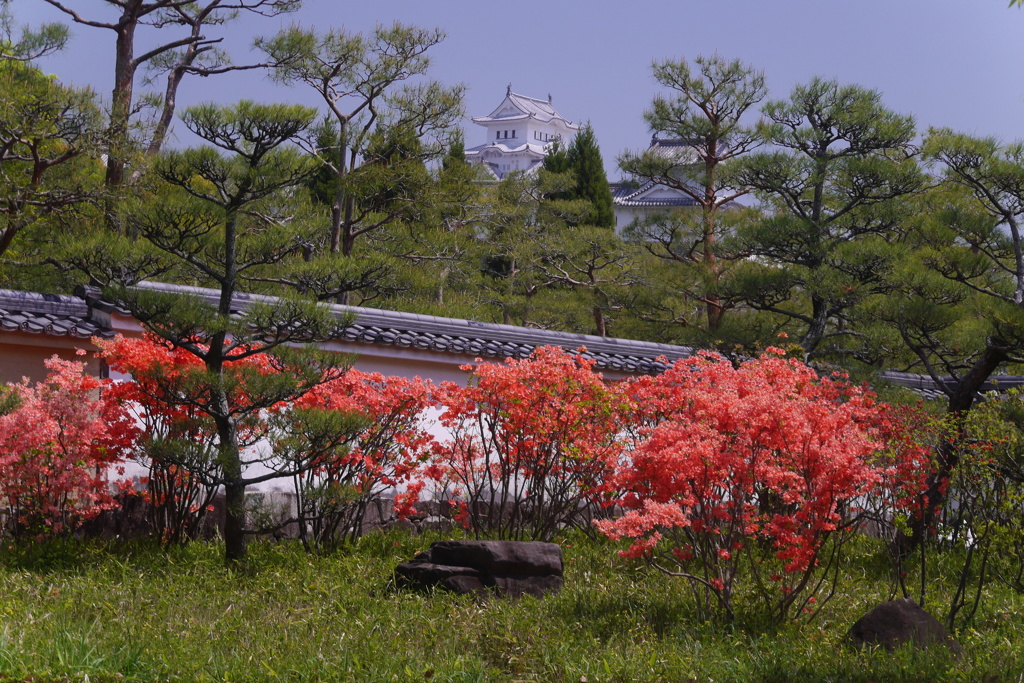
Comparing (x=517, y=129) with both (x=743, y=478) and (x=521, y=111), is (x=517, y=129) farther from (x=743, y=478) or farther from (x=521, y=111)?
(x=743, y=478)

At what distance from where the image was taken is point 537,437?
23.6 ft

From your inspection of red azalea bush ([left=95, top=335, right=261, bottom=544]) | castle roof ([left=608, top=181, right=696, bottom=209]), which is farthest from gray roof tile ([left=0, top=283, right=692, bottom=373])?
castle roof ([left=608, top=181, right=696, bottom=209])

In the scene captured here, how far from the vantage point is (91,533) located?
6.92m

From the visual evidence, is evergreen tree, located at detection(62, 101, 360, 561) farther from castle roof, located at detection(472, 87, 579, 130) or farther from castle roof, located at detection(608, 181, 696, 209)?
castle roof, located at detection(472, 87, 579, 130)

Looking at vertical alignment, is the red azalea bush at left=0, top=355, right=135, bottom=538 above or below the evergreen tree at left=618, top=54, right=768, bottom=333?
below

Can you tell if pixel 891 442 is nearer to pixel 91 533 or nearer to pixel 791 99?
pixel 91 533

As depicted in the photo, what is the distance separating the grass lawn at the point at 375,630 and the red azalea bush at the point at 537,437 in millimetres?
794

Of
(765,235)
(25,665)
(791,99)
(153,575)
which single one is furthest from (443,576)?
(791,99)

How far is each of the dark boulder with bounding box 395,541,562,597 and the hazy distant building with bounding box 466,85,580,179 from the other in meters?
49.1

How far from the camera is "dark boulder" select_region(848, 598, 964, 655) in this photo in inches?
197

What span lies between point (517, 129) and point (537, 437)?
172 ft

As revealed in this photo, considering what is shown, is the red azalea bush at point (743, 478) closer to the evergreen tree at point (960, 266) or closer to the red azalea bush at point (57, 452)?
the red azalea bush at point (57, 452)

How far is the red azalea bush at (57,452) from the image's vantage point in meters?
6.40

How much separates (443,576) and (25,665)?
7.61ft
